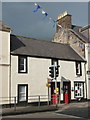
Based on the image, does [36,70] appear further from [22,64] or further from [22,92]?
[22,92]

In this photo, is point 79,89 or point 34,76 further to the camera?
point 79,89

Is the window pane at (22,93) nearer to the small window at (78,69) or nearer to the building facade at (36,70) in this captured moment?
the building facade at (36,70)

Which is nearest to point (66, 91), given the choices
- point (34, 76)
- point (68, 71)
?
point (68, 71)

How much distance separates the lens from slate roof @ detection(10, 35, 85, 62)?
19.7m

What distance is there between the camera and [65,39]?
27000 millimetres

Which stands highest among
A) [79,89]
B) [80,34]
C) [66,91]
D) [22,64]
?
[80,34]

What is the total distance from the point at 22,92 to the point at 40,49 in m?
5.10

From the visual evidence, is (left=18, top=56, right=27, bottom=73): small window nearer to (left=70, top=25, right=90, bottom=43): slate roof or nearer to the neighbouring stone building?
the neighbouring stone building

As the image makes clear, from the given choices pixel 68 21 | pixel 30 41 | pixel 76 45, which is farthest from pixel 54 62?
pixel 68 21

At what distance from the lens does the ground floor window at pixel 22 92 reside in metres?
18.5

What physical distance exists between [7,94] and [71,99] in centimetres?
737

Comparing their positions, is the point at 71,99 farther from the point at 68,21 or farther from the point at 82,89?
the point at 68,21

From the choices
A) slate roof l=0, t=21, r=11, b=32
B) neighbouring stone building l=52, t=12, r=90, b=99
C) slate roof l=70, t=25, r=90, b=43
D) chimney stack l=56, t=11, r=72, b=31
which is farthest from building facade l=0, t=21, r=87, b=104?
chimney stack l=56, t=11, r=72, b=31

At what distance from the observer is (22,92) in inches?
734
